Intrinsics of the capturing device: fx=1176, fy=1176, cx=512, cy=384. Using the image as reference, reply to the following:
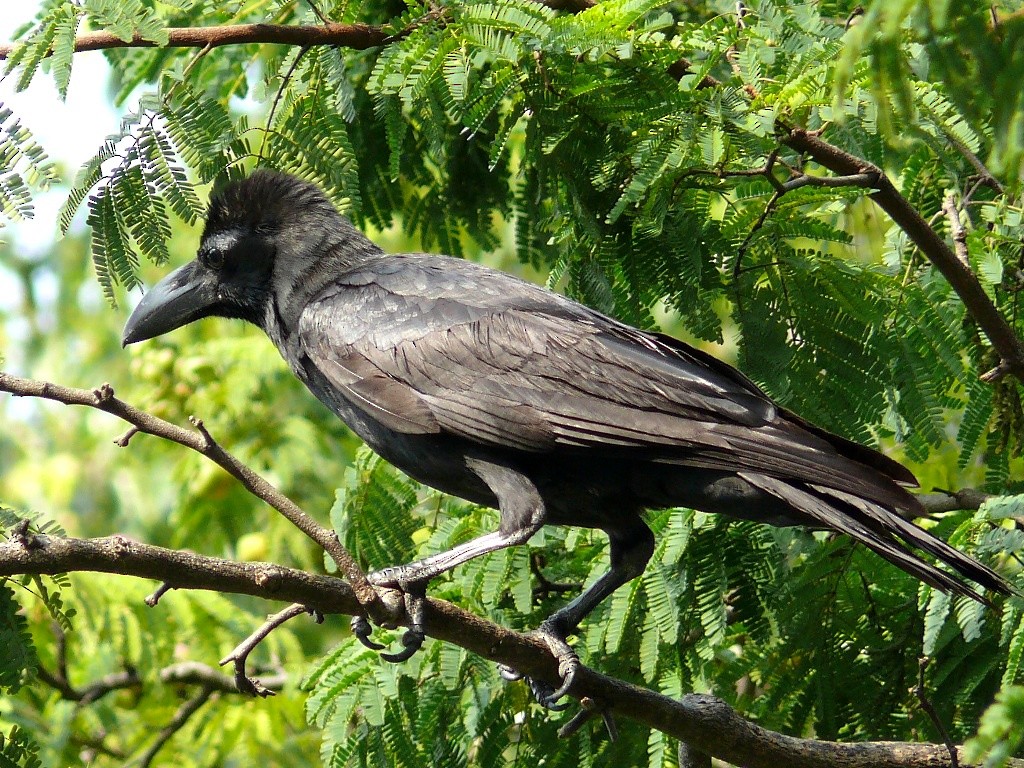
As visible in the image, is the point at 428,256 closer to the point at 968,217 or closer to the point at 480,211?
the point at 480,211

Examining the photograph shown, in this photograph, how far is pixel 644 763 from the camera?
4582 mm

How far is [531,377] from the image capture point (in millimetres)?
4285

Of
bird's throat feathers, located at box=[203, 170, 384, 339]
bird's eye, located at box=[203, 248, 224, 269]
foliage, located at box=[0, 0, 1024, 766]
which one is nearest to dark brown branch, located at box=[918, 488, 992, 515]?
foliage, located at box=[0, 0, 1024, 766]

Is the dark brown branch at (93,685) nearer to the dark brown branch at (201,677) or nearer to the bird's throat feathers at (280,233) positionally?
the dark brown branch at (201,677)

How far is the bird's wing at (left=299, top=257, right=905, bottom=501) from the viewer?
3957 mm

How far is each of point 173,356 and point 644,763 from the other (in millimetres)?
4448

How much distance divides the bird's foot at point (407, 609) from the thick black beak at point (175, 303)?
192 centimetres

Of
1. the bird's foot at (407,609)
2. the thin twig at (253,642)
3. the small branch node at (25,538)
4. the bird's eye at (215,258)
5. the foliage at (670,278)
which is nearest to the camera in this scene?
the small branch node at (25,538)

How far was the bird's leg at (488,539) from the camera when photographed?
12.3 ft

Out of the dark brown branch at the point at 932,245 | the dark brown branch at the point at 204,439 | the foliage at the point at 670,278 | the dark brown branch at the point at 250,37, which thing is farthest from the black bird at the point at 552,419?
the dark brown branch at the point at 250,37

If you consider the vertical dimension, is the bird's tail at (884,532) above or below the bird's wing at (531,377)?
below

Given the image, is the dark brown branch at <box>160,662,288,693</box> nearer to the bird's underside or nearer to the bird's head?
the bird's head

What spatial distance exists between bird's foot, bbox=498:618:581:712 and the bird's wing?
664 mm

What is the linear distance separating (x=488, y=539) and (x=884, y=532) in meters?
1.33
